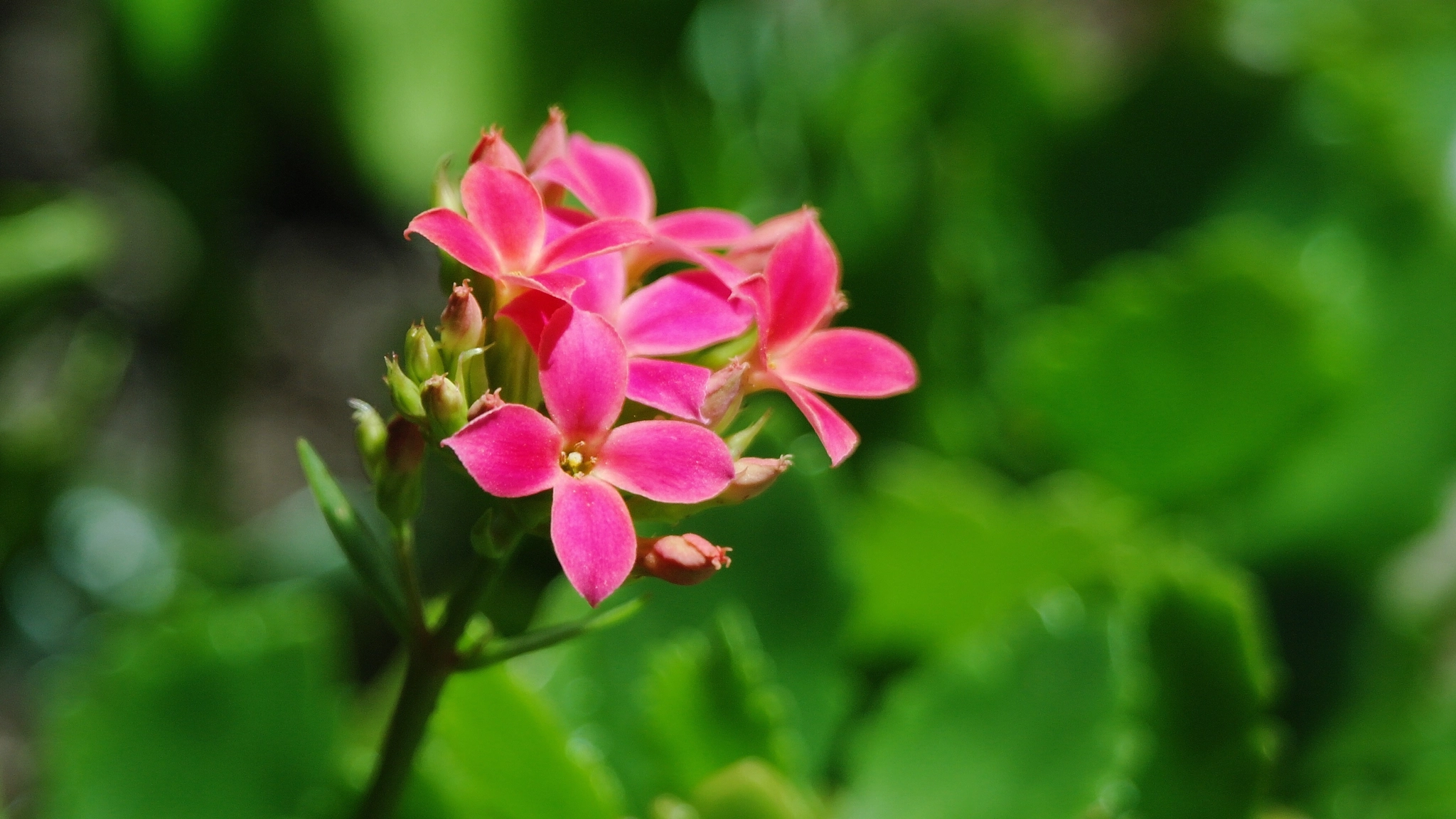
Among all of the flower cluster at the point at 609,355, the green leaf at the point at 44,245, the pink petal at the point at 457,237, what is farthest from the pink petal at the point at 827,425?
the green leaf at the point at 44,245

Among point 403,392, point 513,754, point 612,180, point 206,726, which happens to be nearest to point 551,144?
point 612,180

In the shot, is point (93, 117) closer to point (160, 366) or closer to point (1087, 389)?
point (160, 366)

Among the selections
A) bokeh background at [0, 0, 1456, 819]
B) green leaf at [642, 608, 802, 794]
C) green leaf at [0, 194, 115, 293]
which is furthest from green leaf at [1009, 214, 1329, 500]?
green leaf at [0, 194, 115, 293]

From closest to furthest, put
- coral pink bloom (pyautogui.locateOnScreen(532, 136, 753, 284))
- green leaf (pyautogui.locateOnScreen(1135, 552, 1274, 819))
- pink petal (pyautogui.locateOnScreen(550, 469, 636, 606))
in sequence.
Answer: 1. pink petal (pyautogui.locateOnScreen(550, 469, 636, 606))
2. coral pink bloom (pyautogui.locateOnScreen(532, 136, 753, 284))
3. green leaf (pyautogui.locateOnScreen(1135, 552, 1274, 819))

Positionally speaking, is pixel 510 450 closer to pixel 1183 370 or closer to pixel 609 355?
pixel 609 355

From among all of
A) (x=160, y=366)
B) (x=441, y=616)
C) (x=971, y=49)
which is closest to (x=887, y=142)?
(x=971, y=49)

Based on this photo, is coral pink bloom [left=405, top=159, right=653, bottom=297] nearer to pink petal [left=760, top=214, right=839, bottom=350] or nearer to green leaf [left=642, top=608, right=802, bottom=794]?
pink petal [left=760, top=214, right=839, bottom=350]
